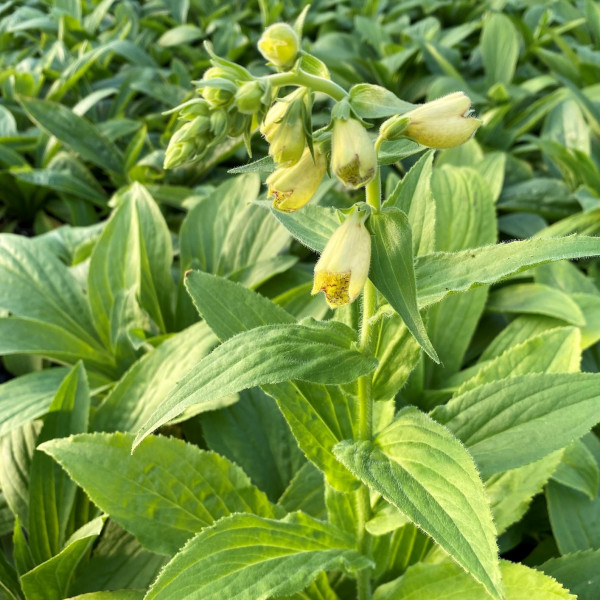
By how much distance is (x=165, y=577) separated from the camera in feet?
3.68

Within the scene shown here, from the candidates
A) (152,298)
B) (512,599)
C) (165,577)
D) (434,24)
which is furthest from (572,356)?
(434,24)

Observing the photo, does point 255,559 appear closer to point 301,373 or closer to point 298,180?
point 301,373

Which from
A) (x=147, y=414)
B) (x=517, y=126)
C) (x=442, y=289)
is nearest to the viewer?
(x=442, y=289)

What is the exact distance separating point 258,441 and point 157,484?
14.1 inches

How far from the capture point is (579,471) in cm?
155

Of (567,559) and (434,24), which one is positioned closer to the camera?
(567,559)

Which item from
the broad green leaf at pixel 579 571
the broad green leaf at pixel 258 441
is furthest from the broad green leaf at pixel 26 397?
the broad green leaf at pixel 579 571

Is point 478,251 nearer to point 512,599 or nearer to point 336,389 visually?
point 336,389

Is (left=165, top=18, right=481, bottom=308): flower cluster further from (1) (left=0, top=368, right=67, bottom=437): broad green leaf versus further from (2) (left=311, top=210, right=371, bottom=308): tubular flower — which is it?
(1) (left=0, top=368, right=67, bottom=437): broad green leaf

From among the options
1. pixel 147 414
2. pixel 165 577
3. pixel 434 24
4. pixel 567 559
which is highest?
pixel 434 24

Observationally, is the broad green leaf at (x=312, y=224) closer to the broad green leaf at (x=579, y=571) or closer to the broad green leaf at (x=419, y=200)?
the broad green leaf at (x=419, y=200)

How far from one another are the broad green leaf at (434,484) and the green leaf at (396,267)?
215mm

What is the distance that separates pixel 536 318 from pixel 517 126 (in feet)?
4.97

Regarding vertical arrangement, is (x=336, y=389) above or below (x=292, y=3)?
below
